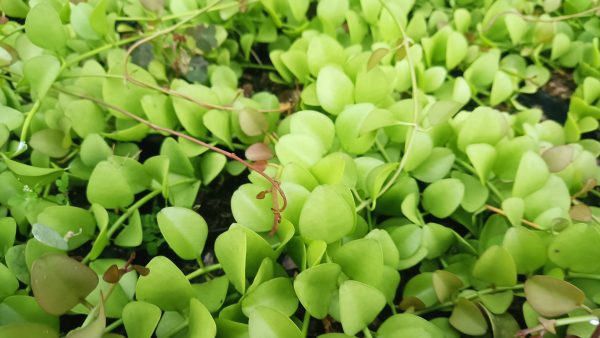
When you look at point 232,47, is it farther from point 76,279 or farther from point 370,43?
point 76,279

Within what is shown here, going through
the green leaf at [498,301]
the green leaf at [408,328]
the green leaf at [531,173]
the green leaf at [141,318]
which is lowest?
the green leaf at [498,301]

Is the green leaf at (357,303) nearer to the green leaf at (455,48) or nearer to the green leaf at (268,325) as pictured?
the green leaf at (268,325)

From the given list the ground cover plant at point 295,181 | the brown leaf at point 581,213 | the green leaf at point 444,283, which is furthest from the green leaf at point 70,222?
the brown leaf at point 581,213

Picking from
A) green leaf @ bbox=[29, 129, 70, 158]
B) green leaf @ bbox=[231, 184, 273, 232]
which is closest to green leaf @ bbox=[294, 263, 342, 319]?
green leaf @ bbox=[231, 184, 273, 232]

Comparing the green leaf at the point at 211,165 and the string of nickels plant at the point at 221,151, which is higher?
the string of nickels plant at the point at 221,151

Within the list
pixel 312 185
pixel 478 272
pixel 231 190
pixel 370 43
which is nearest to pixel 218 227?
pixel 231 190

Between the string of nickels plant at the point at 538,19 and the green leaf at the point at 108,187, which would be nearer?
the green leaf at the point at 108,187
